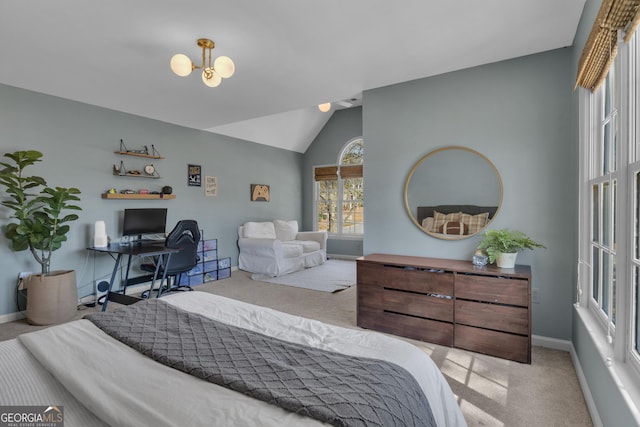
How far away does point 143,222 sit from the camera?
4484 millimetres

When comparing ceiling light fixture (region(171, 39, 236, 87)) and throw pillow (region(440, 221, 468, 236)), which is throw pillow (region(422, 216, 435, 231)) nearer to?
throw pillow (region(440, 221, 468, 236))

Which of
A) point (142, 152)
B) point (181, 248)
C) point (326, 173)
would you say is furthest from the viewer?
point (326, 173)

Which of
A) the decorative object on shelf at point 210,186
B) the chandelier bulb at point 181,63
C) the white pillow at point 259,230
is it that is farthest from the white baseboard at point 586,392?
the decorative object on shelf at point 210,186

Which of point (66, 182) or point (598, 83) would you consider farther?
point (66, 182)

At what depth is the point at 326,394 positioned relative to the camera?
965mm

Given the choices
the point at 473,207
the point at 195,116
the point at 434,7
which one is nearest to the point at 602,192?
the point at 473,207

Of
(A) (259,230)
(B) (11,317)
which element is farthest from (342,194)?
(B) (11,317)

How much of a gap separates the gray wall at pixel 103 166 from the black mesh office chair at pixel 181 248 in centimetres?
87

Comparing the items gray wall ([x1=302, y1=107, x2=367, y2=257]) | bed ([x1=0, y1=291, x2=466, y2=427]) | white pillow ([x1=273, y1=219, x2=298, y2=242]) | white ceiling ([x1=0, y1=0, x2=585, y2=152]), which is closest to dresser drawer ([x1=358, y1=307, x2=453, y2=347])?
bed ([x1=0, y1=291, x2=466, y2=427])

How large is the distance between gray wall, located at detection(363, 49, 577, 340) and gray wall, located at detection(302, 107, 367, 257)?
387 centimetres

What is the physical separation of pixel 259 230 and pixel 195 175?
1591 millimetres

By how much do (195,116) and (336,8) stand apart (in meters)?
3.21

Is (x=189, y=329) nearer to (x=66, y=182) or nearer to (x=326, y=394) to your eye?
(x=326, y=394)

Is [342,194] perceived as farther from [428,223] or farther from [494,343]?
[494,343]
